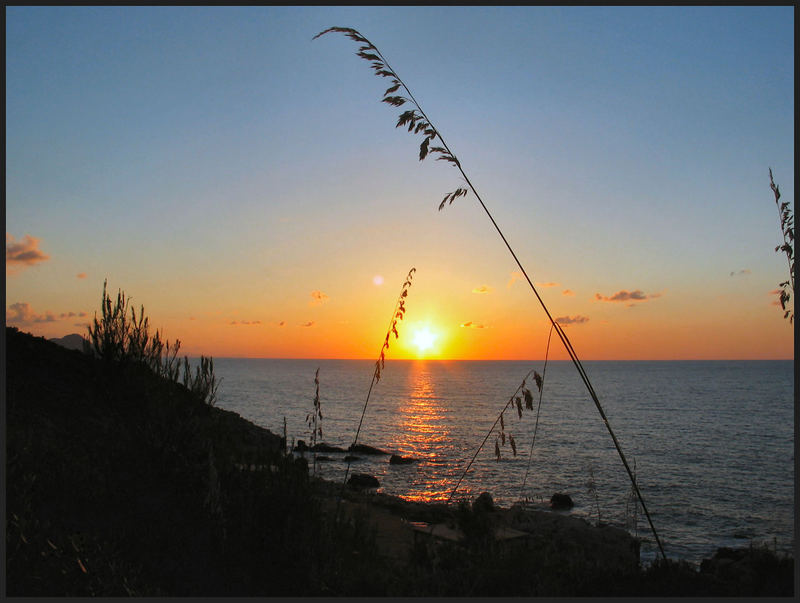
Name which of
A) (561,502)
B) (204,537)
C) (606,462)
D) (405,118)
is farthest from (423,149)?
(606,462)

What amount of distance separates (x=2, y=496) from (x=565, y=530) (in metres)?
17.1

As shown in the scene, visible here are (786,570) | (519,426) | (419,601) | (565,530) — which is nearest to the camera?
(419,601)

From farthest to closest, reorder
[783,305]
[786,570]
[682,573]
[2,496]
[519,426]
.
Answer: [519,426]
[786,570]
[682,573]
[2,496]
[783,305]

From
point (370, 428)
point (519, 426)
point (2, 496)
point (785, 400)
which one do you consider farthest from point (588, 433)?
point (785, 400)

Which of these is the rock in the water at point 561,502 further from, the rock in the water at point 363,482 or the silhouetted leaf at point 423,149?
the silhouetted leaf at point 423,149

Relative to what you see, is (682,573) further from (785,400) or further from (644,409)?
(785,400)

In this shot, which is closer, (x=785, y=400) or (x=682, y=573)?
(x=682, y=573)

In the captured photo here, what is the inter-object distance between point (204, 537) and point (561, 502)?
75.6ft

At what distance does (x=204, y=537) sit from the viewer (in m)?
5.70

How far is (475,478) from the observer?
3125 centimetres

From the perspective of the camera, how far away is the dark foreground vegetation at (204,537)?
4.79 m

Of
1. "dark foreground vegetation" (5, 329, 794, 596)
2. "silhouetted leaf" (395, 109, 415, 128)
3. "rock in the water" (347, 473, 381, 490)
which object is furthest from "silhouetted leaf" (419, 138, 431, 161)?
"rock in the water" (347, 473, 381, 490)

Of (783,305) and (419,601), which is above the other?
(783,305)

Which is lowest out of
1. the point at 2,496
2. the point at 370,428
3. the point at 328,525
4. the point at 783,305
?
the point at 370,428
